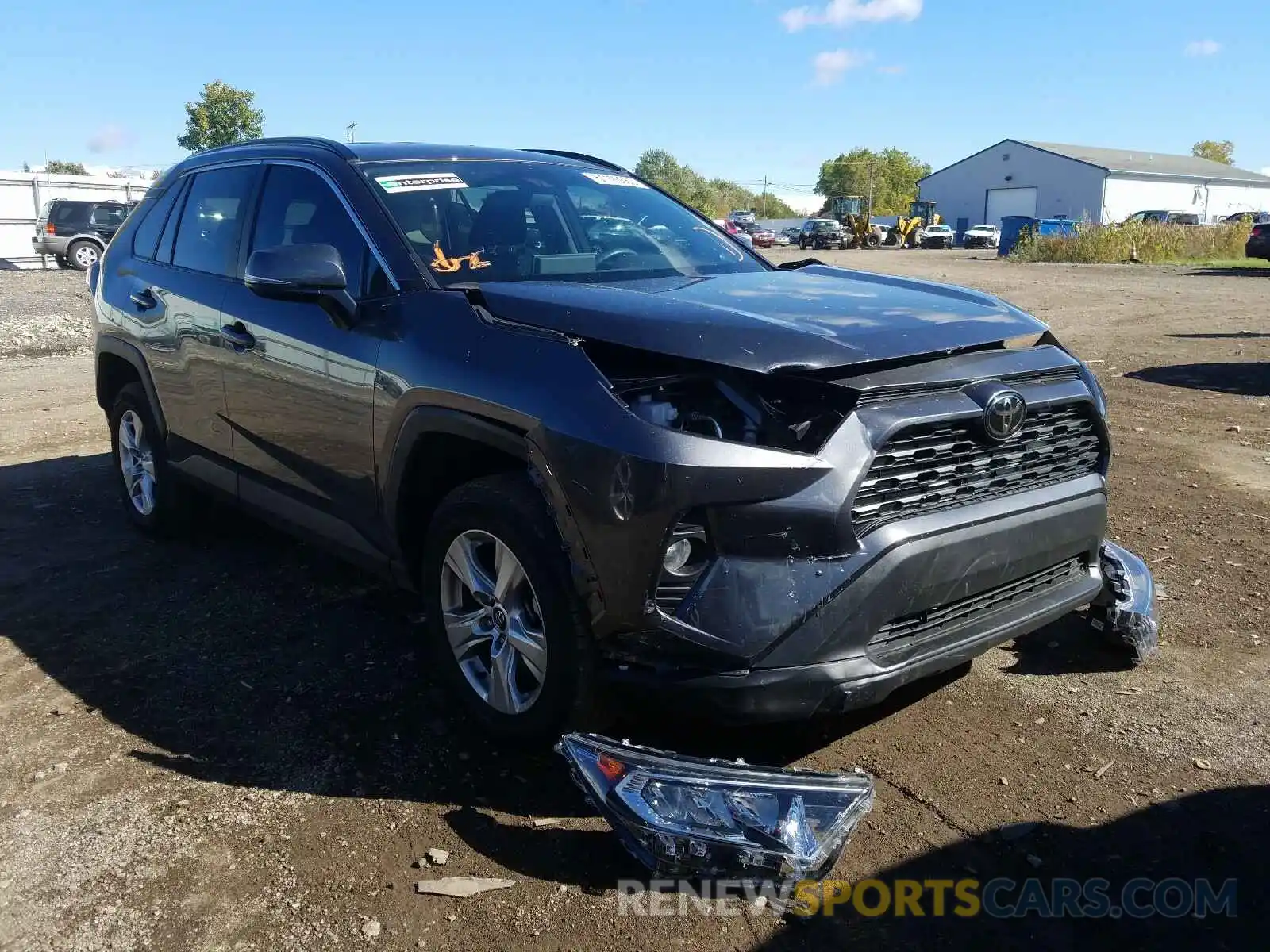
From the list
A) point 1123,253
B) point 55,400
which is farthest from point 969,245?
point 55,400

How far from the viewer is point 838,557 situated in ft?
8.85

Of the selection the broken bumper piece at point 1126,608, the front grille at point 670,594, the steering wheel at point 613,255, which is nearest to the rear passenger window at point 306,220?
the steering wheel at point 613,255

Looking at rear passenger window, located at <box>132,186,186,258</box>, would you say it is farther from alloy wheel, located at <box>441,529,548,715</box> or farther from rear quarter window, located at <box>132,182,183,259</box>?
alloy wheel, located at <box>441,529,548,715</box>

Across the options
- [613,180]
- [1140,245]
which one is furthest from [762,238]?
[613,180]

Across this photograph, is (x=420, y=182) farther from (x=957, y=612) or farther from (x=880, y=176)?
(x=880, y=176)

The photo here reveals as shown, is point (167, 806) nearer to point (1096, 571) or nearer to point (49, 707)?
point (49, 707)

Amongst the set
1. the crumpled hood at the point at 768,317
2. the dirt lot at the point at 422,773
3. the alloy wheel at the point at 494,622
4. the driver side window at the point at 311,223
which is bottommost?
the dirt lot at the point at 422,773

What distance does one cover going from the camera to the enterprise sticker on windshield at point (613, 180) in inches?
184

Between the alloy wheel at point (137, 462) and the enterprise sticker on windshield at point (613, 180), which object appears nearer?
the enterprise sticker on windshield at point (613, 180)

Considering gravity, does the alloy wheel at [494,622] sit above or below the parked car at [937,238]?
below

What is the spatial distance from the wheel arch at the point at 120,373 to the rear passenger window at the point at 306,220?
1253 mm

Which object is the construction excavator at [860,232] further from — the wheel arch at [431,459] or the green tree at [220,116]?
the wheel arch at [431,459]

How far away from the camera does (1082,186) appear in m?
67.0

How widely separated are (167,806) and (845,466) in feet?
7.42
